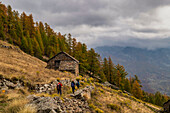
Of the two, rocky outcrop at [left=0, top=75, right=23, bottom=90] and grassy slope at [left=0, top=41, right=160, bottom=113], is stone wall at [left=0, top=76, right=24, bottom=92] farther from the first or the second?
grassy slope at [left=0, top=41, right=160, bottom=113]

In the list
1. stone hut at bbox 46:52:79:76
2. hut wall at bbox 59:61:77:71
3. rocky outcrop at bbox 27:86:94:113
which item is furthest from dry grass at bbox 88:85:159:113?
hut wall at bbox 59:61:77:71

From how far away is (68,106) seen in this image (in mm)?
9078

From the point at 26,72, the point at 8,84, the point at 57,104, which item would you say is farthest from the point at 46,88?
the point at 57,104

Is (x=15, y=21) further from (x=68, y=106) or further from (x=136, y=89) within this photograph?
(x=136, y=89)

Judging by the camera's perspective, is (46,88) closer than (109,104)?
Yes

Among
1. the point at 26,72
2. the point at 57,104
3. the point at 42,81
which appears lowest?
the point at 57,104

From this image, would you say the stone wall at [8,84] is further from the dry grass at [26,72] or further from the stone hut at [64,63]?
the stone hut at [64,63]

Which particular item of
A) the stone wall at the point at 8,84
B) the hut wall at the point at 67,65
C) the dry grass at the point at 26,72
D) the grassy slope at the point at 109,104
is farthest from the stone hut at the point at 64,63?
the stone wall at the point at 8,84

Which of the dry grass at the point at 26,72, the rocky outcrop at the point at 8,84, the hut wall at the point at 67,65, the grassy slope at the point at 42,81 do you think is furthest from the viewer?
the hut wall at the point at 67,65

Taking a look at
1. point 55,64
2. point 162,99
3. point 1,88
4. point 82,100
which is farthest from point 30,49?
point 162,99

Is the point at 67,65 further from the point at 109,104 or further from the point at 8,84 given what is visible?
the point at 8,84

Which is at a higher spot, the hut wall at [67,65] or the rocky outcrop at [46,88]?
the hut wall at [67,65]

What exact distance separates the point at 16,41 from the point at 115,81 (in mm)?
57539

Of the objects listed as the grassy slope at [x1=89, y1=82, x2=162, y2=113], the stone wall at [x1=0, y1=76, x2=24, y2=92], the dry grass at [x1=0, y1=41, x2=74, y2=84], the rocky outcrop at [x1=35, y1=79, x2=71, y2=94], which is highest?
the dry grass at [x1=0, y1=41, x2=74, y2=84]
